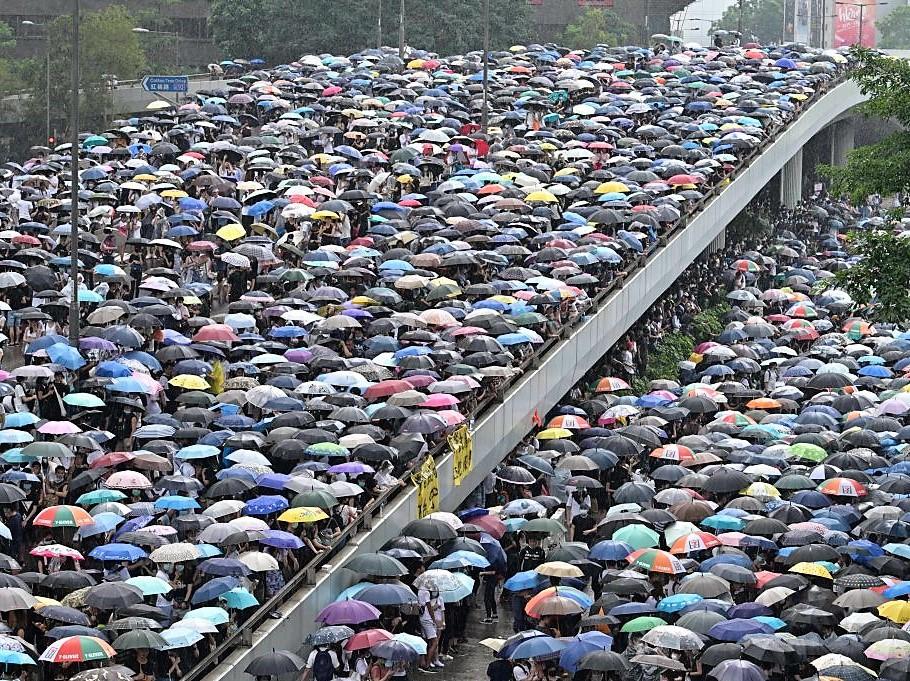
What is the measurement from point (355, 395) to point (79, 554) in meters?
5.97

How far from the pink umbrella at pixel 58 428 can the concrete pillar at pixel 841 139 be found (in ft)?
165

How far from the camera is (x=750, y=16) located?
135 metres

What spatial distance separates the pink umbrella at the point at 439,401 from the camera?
Answer: 76.8 ft

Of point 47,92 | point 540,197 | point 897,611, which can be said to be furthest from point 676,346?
point 47,92

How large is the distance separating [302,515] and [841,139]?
172 feet

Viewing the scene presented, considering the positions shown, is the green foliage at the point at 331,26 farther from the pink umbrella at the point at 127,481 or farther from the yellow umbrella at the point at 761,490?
the pink umbrella at the point at 127,481

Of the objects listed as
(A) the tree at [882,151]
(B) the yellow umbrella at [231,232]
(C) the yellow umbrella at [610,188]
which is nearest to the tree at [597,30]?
(C) the yellow umbrella at [610,188]

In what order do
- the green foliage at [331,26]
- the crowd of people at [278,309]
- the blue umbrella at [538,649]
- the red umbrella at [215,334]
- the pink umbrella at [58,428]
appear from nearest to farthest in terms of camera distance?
the blue umbrella at [538,649]
the crowd of people at [278,309]
the pink umbrella at [58,428]
the red umbrella at [215,334]
the green foliage at [331,26]

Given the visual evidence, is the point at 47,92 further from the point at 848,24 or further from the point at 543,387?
the point at 848,24

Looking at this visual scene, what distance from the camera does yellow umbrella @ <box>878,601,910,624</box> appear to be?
17812 millimetres

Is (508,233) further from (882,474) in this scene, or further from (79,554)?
(79,554)

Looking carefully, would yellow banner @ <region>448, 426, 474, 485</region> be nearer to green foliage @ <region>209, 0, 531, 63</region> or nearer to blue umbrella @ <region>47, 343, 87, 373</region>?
blue umbrella @ <region>47, 343, 87, 373</region>

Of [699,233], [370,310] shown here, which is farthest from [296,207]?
[699,233]

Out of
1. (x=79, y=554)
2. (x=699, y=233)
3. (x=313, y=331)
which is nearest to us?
(x=79, y=554)
